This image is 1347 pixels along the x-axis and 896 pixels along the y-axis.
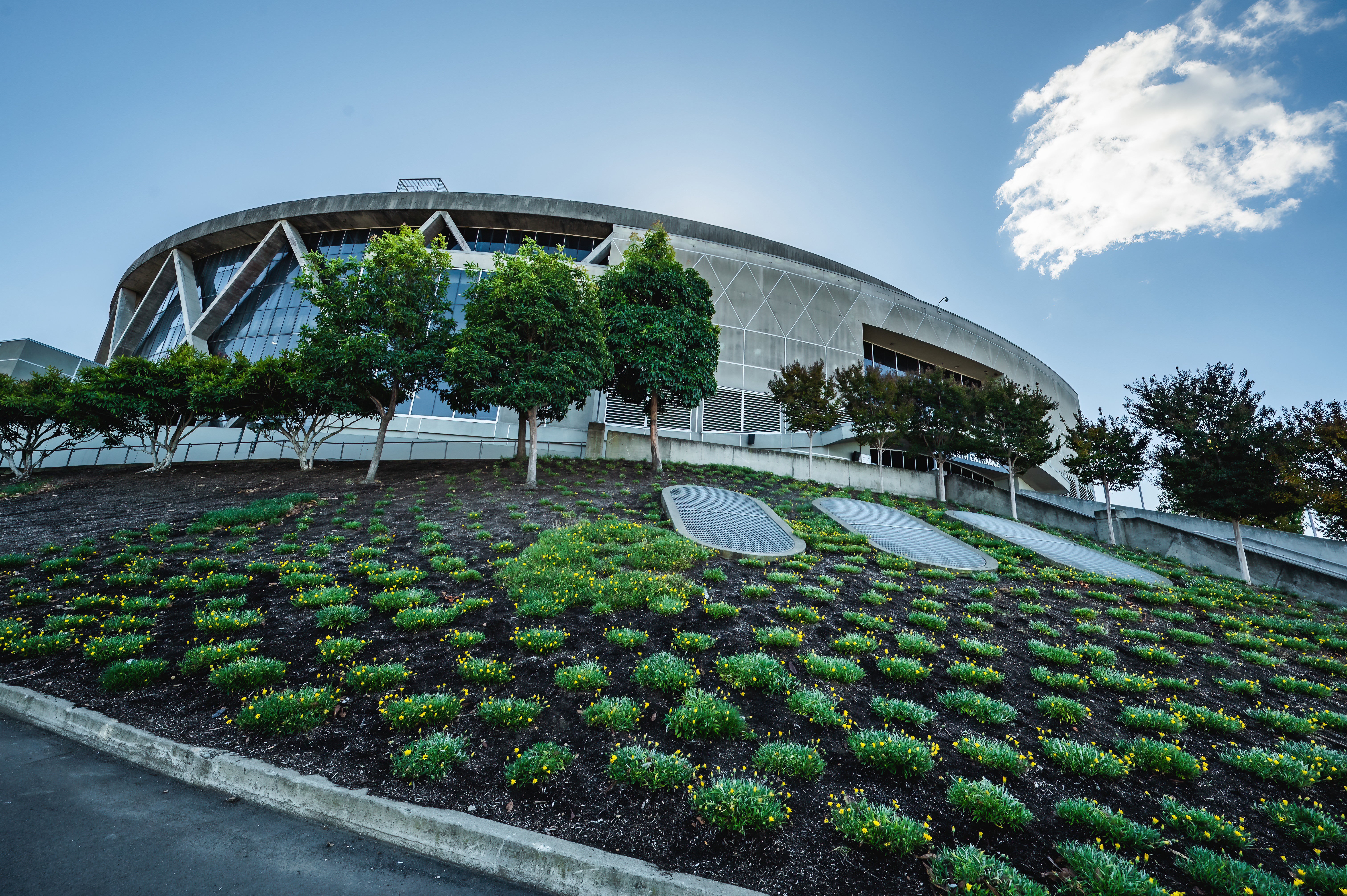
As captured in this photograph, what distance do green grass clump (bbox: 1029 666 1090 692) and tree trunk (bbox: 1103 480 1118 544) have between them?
20.8 meters

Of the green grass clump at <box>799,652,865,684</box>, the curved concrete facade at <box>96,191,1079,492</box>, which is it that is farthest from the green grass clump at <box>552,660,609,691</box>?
the curved concrete facade at <box>96,191,1079,492</box>

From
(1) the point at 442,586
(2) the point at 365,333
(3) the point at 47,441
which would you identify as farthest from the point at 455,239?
(1) the point at 442,586

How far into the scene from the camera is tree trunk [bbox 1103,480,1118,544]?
73.3 feet

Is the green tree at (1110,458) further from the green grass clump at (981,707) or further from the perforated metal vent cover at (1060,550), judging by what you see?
the green grass clump at (981,707)

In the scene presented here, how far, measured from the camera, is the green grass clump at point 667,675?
18.3ft

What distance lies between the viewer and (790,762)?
14.4 feet

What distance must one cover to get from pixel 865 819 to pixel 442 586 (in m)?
7.26

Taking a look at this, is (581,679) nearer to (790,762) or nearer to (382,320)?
(790,762)

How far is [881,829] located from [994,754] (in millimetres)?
1766

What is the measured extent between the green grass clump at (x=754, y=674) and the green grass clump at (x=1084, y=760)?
8.21 feet

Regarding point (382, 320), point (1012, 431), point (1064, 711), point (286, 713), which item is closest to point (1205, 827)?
point (1064, 711)

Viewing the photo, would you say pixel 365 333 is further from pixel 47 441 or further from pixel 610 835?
pixel 47 441

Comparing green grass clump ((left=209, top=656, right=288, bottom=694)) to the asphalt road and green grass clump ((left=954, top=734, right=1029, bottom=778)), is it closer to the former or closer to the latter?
the asphalt road

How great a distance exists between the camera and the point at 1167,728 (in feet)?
17.8
